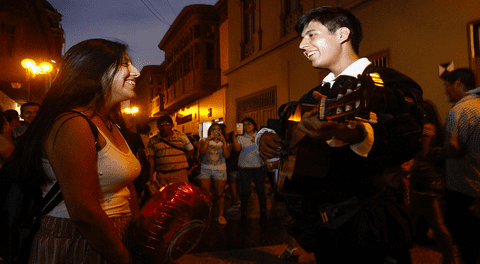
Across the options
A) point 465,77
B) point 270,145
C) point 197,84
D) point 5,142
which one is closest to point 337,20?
point 270,145

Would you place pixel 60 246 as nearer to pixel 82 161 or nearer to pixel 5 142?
pixel 82 161

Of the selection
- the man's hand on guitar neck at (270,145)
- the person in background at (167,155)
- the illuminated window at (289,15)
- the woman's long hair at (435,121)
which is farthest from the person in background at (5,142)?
the illuminated window at (289,15)

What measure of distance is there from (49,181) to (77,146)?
27 centimetres

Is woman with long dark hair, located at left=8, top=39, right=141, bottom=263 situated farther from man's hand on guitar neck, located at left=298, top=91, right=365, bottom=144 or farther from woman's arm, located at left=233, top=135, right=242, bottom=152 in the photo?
woman's arm, located at left=233, top=135, right=242, bottom=152

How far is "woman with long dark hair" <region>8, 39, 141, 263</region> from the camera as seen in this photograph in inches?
48.5

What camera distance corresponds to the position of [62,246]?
1342 mm

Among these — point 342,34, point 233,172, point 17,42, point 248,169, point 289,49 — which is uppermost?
point 17,42

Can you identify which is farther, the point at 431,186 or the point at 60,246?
the point at 431,186

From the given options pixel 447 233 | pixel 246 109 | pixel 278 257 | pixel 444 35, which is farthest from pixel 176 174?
pixel 246 109

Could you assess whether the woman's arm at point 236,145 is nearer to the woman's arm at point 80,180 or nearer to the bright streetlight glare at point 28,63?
the woman's arm at point 80,180

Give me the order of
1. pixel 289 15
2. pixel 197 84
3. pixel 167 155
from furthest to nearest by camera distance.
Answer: pixel 197 84, pixel 289 15, pixel 167 155

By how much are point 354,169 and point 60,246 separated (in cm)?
133

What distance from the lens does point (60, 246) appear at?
134cm

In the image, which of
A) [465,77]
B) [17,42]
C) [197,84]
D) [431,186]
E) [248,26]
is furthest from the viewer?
[197,84]
